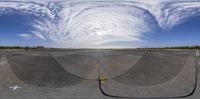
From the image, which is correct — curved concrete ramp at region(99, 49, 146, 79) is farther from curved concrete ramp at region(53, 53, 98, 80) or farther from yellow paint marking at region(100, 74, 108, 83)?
curved concrete ramp at region(53, 53, 98, 80)

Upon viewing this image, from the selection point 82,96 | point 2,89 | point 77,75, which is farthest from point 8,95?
point 77,75

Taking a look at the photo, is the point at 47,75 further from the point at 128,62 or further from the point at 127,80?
the point at 128,62

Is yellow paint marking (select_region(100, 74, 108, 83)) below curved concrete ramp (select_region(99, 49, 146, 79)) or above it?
below

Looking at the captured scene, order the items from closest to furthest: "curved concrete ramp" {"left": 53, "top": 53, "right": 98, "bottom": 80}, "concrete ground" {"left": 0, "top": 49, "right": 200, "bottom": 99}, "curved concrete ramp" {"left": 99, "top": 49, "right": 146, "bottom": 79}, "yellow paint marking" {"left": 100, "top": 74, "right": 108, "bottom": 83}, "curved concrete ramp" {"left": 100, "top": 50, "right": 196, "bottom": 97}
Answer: "concrete ground" {"left": 0, "top": 49, "right": 200, "bottom": 99}
"curved concrete ramp" {"left": 100, "top": 50, "right": 196, "bottom": 97}
"yellow paint marking" {"left": 100, "top": 74, "right": 108, "bottom": 83}
"curved concrete ramp" {"left": 53, "top": 53, "right": 98, "bottom": 80}
"curved concrete ramp" {"left": 99, "top": 49, "right": 146, "bottom": 79}

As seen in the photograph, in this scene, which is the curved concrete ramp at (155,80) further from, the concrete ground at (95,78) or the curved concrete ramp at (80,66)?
the curved concrete ramp at (80,66)

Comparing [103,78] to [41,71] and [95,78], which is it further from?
[41,71]

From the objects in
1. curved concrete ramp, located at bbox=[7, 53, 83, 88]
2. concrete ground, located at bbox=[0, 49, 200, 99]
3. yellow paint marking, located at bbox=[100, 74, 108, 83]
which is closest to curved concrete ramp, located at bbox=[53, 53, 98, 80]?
concrete ground, located at bbox=[0, 49, 200, 99]

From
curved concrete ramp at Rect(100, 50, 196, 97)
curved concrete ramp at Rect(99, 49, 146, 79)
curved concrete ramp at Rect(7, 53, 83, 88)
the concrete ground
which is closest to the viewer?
the concrete ground
